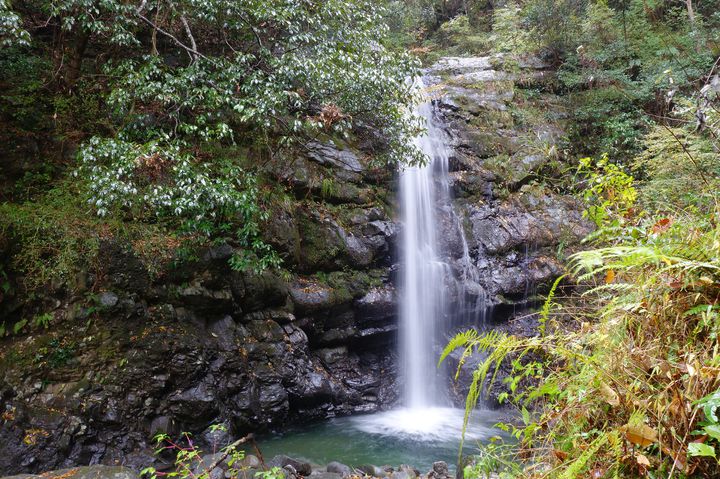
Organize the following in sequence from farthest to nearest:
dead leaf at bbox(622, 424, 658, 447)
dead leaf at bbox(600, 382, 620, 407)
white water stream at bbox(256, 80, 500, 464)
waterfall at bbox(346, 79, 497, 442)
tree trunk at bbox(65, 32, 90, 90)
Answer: waterfall at bbox(346, 79, 497, 442), tree trunk at bbox(65, 32, 90, 90), white water stream at bbox(256, 80, 500, 464), dead leaf at bbox(600, 382, 620, 407), dead leaf at bbox(622, 424, 658, 447)

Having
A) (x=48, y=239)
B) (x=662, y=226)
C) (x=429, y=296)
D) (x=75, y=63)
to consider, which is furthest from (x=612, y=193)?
(x=75, y=63)

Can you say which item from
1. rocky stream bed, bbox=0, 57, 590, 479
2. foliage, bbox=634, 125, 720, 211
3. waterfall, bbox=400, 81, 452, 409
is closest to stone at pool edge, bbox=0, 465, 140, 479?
rocky stream bed, bbox=0, 57, 590, 479

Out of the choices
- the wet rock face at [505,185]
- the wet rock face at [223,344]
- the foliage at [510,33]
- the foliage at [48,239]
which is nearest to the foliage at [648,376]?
the wet rock face at [223,344]

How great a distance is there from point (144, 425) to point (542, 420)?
17.3 ft

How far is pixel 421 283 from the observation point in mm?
9438

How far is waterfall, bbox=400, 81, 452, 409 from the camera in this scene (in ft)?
28.9

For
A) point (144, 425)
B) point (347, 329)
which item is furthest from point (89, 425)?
point (347, 329)

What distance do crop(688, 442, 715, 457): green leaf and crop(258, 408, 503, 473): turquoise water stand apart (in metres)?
4.55

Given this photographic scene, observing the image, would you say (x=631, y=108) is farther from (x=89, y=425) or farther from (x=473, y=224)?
(x=89, y=425)

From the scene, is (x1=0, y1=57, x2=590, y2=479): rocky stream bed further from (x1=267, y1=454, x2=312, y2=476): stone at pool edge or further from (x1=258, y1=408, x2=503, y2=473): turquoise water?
(x1=258, y1=408, x2=503, y2=473): turquoise water

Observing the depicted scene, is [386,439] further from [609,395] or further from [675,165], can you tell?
[675,165]

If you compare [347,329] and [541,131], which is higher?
[541,131]

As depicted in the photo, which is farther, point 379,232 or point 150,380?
point 379,232

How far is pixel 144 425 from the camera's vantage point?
5465 mm
